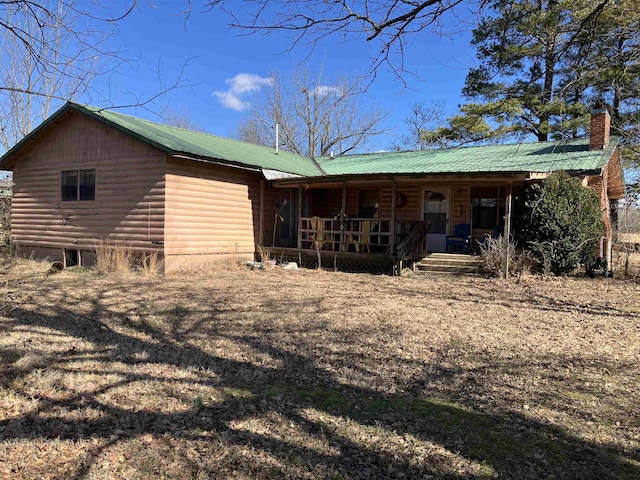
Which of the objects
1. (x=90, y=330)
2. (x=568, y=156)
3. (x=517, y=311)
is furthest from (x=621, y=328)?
(x=568, y=156)

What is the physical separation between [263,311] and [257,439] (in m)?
4.22

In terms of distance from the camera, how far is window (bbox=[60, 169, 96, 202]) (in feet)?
43.7

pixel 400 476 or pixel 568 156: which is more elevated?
pixel 568 156

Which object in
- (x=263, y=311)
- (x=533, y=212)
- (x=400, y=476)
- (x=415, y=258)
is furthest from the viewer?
(x=415, y=258)

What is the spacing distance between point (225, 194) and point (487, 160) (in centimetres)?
842

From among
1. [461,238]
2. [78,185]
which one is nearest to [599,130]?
[461,238]

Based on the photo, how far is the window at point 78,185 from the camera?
43.7 ft

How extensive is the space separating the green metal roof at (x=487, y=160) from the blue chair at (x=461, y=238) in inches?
73.6

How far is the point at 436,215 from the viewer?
15281 millimetres

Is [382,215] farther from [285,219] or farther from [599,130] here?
[599,130]

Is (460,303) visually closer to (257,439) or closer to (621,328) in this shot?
(621,328)

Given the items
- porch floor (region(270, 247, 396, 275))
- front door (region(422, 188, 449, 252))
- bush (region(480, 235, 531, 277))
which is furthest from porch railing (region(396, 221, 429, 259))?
bush (region(480, 235, 531, 277))

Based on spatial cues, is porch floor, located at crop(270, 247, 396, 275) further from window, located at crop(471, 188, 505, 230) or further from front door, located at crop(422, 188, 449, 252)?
window, located at crop(471, 188, 505, 230)

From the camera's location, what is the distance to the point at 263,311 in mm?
7461
